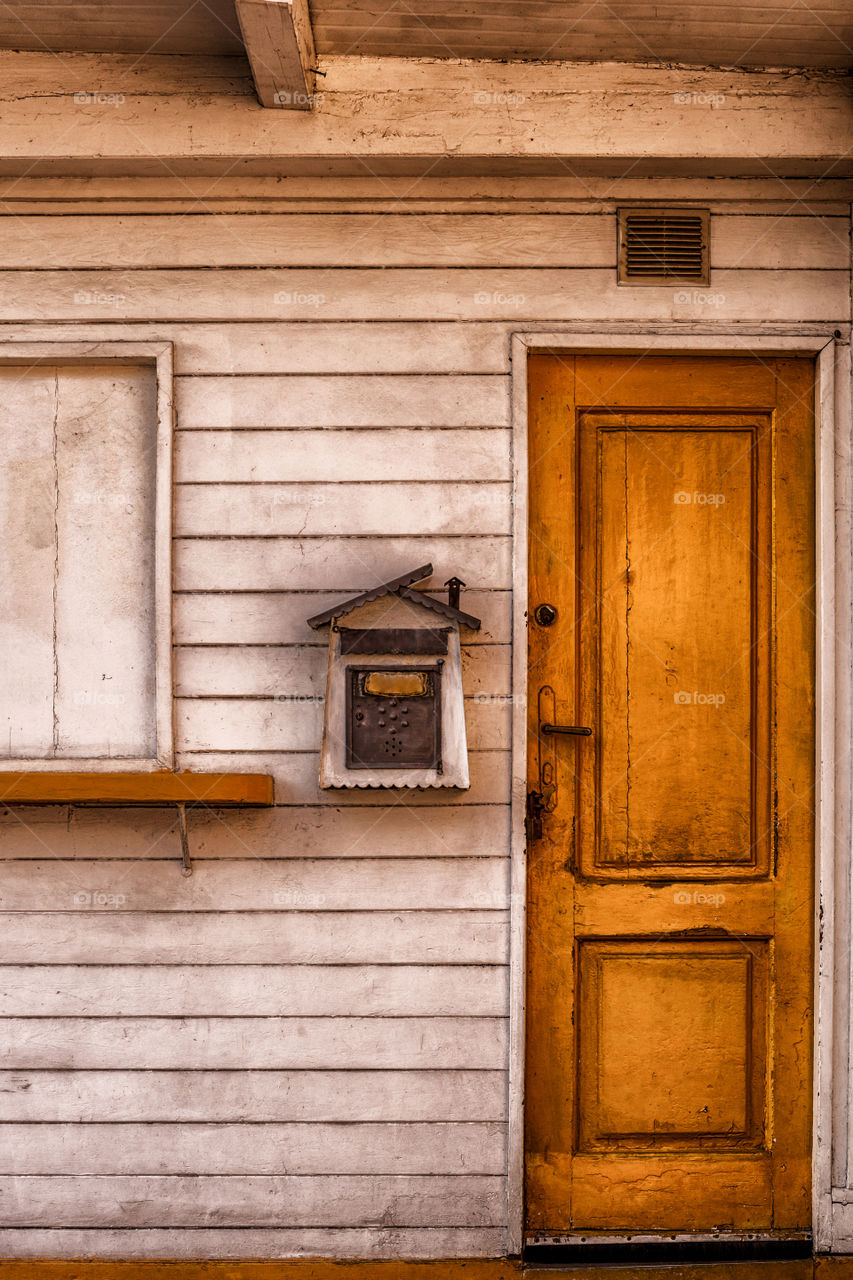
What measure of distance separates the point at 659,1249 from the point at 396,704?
1.84 metres

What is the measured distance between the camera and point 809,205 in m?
2.71

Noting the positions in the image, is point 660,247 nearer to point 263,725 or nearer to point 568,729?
point 568,729

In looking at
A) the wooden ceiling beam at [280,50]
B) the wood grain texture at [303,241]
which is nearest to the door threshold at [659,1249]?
the wood grain texture at [303,241]

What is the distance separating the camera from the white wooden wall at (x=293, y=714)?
2.66m

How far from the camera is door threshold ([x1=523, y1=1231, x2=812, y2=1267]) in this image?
105 inches

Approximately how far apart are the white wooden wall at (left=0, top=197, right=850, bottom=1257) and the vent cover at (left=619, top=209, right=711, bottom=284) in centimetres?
6

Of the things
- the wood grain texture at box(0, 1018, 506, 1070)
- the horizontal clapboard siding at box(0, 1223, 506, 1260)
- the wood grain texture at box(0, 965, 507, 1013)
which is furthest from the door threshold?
the wood grain texture at box(0, 965, 507, 1013)

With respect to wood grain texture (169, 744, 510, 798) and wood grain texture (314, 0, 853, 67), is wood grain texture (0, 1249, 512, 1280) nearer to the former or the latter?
wood grain texture (169, 744, 510, 798)

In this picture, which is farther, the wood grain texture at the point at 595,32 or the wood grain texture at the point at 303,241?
the wood grain texture at the point at 303,241

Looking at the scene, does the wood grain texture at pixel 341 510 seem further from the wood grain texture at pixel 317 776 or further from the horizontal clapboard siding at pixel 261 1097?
the horizontal clapboard siding at pixel 261 1097

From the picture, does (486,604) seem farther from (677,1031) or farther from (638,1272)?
(638,1272)

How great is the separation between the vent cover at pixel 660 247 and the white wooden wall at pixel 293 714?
0.18ft

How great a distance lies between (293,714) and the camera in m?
2.68

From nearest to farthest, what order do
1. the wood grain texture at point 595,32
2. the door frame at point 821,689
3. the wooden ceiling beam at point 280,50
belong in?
the wooden ceiling beam at point 280,50, the wood grain texture at point 595,32, the door frame at point 821,689
